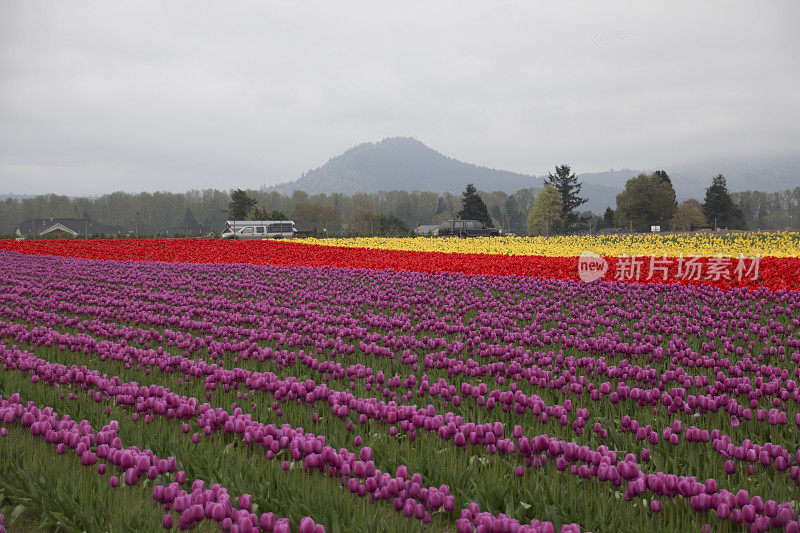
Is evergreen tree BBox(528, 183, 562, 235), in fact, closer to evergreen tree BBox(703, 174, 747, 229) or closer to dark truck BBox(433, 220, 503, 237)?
evergreen tree BBox(703, 174, 747, 229)

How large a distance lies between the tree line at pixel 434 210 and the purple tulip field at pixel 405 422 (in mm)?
41666

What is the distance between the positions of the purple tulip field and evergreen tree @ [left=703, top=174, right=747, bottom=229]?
76.4 meters

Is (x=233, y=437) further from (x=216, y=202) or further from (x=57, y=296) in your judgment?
(x=216, y=202)

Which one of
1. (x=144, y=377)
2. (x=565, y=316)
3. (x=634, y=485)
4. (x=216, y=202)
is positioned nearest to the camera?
(x=634, y=485)

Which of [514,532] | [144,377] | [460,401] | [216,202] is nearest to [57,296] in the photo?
[144,377]

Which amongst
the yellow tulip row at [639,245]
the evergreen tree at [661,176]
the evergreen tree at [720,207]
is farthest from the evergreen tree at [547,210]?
the yellow tulip row at [639,245]

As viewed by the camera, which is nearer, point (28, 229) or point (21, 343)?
point (21, 343)

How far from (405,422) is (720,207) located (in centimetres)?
8576

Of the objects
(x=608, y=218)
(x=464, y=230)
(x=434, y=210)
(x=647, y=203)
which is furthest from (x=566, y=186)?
(x=434, y=210)

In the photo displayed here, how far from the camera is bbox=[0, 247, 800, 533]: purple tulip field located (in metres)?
3.53

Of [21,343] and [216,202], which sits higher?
[216,202]

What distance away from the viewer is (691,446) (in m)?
4.50

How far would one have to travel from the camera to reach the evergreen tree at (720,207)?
76938 millimetres

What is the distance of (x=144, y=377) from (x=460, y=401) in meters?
3.87
